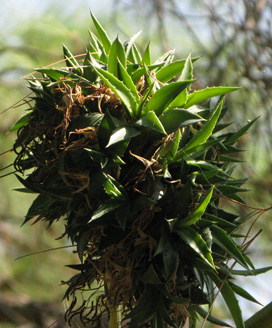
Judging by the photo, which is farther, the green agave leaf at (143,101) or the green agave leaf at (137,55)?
the green agave leaf at (137,55)

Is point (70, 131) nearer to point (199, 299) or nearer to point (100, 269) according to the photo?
point (100, 269)

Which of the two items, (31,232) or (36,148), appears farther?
(31,232)

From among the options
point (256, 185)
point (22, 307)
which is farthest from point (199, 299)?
point (22, 307)

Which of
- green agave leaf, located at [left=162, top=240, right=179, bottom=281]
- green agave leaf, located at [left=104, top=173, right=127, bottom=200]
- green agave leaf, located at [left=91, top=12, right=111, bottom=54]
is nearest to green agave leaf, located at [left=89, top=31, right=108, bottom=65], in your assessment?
green agave leaf, located at [left=91, top=12, right=111, bottom=54]

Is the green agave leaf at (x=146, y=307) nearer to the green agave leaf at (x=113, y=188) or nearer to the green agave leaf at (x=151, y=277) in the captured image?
the green agave leaf at (x=151, y=277)

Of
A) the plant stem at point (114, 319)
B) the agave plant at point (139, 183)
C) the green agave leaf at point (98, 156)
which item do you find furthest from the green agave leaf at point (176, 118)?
the plant stem at point (114, 319)

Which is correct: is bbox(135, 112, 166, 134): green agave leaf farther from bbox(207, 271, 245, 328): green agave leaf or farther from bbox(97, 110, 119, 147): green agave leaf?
bbox(207, 271, 245, 328): green agave leaf

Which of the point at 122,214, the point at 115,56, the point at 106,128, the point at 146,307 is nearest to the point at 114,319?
the point at 146,307
